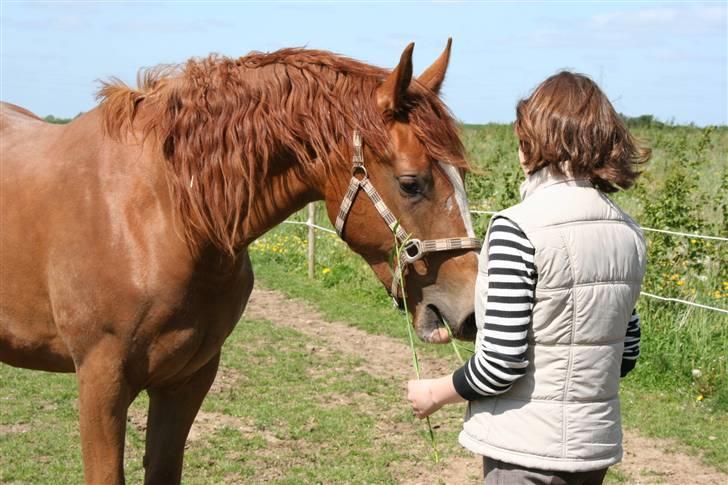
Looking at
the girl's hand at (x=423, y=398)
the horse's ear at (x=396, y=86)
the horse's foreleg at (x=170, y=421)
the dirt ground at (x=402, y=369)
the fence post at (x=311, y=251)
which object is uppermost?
the horse's ear at (x=396, y=86)

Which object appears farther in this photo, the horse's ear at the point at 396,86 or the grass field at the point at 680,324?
the grass field at the point at 680,324

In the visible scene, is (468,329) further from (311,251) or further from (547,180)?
(311,251)

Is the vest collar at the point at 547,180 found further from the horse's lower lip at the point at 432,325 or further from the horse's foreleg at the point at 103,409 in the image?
the horse's foreleg at the point at 103,409

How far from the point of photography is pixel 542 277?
5.92ft

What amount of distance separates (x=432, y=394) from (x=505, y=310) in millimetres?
326

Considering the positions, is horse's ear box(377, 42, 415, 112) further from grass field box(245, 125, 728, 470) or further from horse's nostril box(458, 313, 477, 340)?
grass field box(245, 125, 728, 470)

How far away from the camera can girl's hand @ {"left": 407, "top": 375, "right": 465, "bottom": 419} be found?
193cm

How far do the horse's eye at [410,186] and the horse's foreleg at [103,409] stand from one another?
1.10 m

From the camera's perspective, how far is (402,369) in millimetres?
6461

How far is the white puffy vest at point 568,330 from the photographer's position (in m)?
1.82

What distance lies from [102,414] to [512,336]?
1.50 m

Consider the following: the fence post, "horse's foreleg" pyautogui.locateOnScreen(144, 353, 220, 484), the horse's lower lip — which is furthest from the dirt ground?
the horse's lower lip

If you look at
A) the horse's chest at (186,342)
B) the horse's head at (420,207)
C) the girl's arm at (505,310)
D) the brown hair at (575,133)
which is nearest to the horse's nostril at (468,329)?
the horse's head at (420,207)

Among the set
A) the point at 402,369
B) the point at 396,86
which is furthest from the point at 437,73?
the point at 402,369
